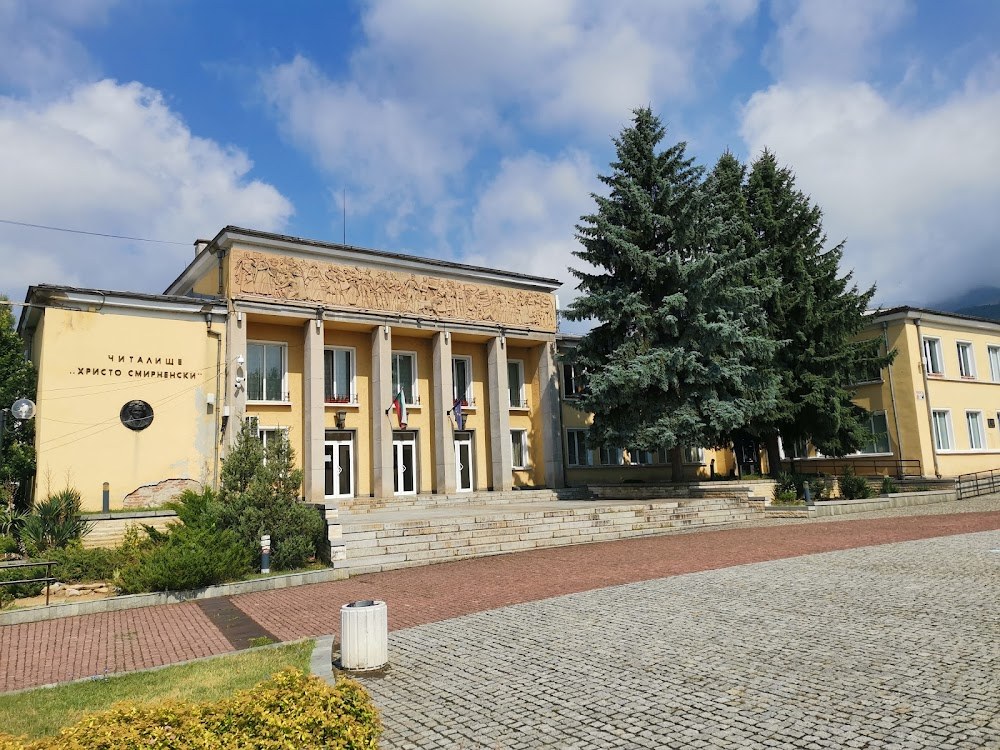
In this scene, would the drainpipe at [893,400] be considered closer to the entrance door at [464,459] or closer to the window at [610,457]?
the window at [610,457]

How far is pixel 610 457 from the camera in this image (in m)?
34.7

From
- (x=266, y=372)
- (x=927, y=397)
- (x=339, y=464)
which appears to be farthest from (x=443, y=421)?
(x=927, y=397)

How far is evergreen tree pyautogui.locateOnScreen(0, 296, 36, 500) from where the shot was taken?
61.7 feet

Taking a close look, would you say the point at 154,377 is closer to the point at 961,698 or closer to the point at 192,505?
the point at 192,505

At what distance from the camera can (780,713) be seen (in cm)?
529

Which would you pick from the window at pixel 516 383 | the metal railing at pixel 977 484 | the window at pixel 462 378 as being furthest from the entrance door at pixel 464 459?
the metal railing at pixel 977 484

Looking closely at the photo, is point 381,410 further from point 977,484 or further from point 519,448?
point 977,484

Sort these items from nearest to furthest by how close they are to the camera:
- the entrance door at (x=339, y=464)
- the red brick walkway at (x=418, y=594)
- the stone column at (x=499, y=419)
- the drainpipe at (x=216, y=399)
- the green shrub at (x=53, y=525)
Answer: the red brick walkway at (x=418, y=594) < the green shrub at (x=53, y=525) < the drainpipe at (x=216, y=399) < the entrance door at (x=339, y=464) < the stone column at (x=499, y=419)

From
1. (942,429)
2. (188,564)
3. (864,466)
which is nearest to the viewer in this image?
(188,564)

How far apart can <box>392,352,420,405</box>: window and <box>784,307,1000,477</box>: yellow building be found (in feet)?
54.4

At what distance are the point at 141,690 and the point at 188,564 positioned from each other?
20.1ft

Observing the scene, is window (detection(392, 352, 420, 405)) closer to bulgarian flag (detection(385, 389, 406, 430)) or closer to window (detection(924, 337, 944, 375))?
bulgarian flag (detection(385, 389, 406, 430))

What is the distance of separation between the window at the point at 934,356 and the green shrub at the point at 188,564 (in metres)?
32.2

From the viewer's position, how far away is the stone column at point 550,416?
31.0 metres
